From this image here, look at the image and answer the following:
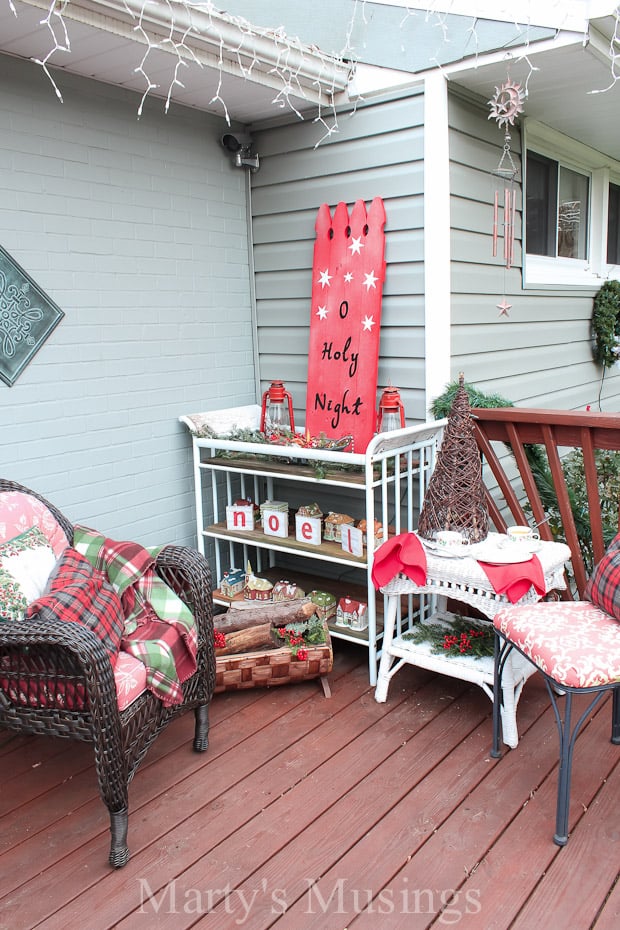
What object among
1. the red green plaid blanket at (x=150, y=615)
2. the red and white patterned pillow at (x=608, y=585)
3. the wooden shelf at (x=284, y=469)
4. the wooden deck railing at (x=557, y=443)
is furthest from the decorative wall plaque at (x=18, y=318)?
the red and white patterned pillow at (x=608, y=585)

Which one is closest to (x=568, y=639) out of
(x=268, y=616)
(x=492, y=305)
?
(x=268, y=616)

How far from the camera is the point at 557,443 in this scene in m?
3.01

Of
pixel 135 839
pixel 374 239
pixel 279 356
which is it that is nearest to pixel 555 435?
pixel 374 239

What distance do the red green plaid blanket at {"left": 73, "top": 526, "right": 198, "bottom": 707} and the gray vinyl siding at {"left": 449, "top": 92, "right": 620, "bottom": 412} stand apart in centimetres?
164

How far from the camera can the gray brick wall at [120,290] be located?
295 centimetres

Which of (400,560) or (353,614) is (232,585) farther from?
(400,560)

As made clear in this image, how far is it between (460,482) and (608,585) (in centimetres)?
66

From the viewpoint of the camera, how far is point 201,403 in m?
3.72

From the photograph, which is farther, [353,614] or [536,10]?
[353,614]

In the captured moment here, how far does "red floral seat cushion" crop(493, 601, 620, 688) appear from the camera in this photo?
6.54 ft

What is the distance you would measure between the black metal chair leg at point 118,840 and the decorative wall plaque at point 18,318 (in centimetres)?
165

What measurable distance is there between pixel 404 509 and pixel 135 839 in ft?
5.99

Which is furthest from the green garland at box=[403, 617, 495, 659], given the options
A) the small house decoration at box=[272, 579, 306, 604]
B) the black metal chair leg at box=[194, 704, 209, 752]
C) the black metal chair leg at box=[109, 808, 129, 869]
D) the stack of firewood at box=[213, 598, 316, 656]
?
the black metal chair leg at box=[109, 808, 129, 869]

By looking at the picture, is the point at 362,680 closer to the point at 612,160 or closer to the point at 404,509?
the point at 404,509
